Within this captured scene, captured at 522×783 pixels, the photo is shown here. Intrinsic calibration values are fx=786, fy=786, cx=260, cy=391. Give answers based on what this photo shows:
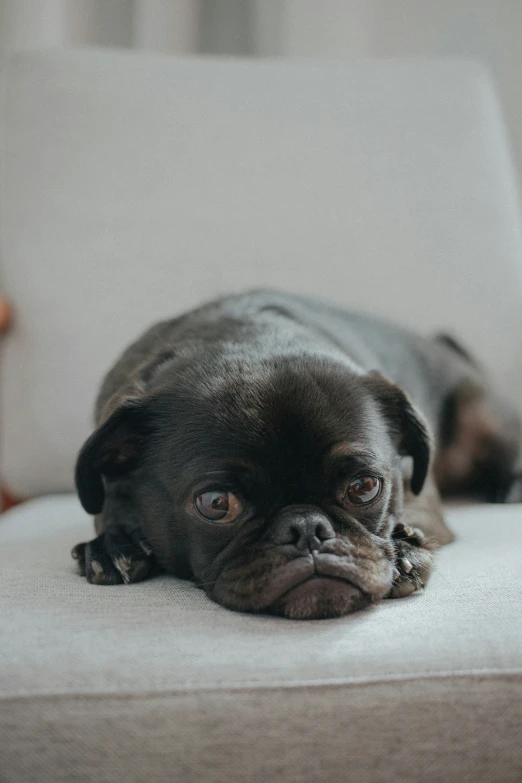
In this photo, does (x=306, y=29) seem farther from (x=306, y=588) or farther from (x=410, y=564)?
(x=306, y=588)

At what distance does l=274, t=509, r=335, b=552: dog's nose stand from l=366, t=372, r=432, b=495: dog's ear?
1.34 ft

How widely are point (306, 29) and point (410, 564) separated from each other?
2949 millimetres

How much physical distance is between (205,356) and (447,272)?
140cm

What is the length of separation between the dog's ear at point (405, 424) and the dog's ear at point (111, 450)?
0.54 m

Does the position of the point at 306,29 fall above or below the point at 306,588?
above

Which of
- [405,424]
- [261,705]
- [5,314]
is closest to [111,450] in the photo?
[405,424]

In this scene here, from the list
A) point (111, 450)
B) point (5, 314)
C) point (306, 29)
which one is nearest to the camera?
point (111, 450)

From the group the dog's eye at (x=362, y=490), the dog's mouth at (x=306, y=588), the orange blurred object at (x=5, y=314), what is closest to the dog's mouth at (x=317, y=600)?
the dog's mouth at (x=306, y=588)

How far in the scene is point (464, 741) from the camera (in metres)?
1.17

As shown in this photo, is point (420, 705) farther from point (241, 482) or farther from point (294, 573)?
point (241, 482)

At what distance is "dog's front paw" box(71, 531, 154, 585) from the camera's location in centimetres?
163

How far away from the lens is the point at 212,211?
2.87 meters

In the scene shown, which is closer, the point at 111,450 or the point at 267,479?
the point at 267,479

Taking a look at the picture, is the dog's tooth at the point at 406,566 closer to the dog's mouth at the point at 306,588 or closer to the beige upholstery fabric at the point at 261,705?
the dog's mouth at the point at 306,588
